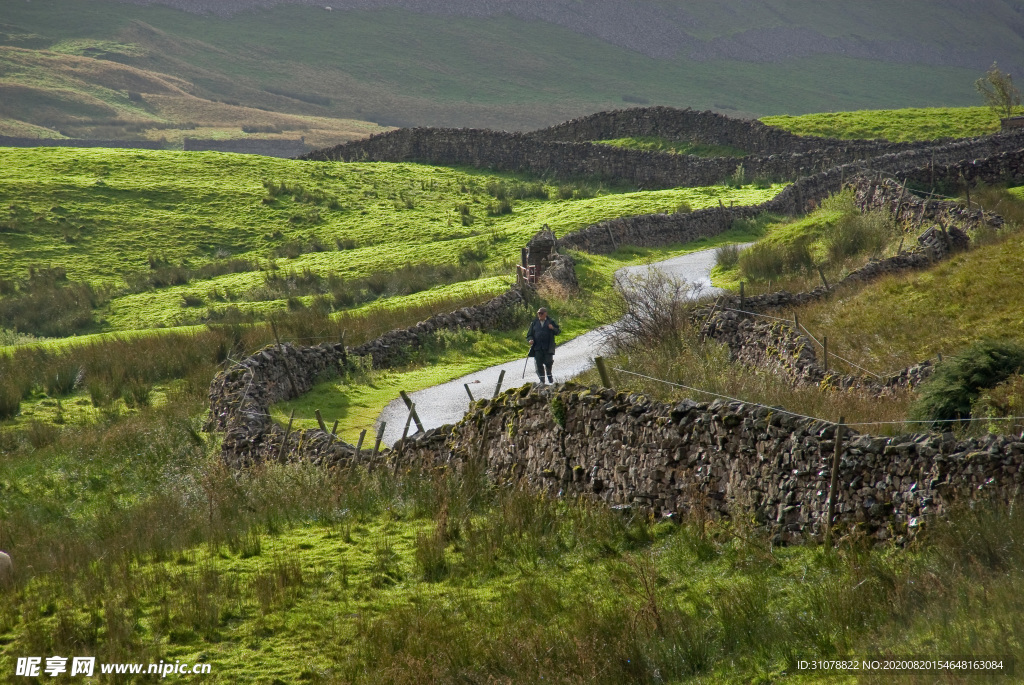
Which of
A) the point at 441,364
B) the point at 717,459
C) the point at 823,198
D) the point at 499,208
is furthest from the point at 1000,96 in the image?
the point at 717,459

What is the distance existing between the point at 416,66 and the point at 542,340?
160 metres

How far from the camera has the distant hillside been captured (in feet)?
457

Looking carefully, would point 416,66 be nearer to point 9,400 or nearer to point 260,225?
point 260,225

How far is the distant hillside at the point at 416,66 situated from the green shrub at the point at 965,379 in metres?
114

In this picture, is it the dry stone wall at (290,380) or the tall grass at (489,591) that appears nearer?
the tall grass at (489,591)

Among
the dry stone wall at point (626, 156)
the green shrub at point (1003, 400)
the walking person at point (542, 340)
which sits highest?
the dry stone wall at point (626, 156)

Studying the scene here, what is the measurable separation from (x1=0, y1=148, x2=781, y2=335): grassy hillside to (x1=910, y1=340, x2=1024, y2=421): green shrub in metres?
17.1

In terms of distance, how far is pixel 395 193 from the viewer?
168ft

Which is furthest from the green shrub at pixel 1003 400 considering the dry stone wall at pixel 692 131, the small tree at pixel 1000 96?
the small tree at pixel 1000 96

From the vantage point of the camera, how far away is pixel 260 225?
149 ft

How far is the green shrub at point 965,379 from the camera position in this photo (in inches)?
429

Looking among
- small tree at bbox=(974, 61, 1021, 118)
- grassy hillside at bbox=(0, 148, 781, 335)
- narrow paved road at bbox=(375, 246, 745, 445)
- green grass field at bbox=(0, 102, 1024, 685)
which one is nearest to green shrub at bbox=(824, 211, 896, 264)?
green grass field at bbox=(0, 102, 1024, 685)

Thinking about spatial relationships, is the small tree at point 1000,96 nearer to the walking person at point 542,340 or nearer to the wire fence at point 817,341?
the wire fence at point 817,341

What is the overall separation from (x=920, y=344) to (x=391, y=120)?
448 ft
